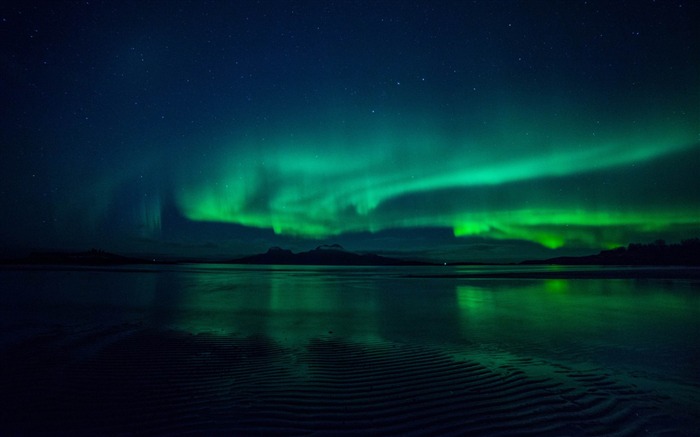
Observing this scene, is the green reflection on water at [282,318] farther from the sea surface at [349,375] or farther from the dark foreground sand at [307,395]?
the dark foreground sand at [307,395]

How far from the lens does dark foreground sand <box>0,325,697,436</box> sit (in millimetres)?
4836

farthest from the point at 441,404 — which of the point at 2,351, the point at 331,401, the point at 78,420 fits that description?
the point at 2,351

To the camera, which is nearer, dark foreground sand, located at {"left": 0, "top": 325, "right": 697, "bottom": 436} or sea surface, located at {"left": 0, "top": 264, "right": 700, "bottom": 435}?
dark foreground sand, located at {"left": 0, "top": 325, "right": 697, "bottom": 436}

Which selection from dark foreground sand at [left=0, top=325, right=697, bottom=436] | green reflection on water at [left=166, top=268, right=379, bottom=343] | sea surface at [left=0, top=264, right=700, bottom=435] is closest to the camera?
dark foreground sand at [left=0, top=325, right=697, bottom=436]

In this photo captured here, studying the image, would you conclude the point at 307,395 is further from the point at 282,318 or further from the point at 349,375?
the point at 282,318

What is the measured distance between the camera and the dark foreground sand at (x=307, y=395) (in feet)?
15.9

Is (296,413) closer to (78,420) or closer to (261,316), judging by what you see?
(78,420)

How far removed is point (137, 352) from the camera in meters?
8.74

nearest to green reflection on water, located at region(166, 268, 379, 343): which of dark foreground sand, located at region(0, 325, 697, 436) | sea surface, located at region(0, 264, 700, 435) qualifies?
sea surface, located at region(0, 264, 700, 435)

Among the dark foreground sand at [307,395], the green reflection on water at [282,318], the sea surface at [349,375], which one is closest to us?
the dark foreground sand at [307,395]

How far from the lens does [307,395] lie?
5945 millimetres

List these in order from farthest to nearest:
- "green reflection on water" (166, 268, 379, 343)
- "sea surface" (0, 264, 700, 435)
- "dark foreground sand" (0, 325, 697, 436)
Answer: "green reflection on water" (166, 268, 379, 343), "sea surface" (0, 264, 700, 435), "dark foreground sand" (0, 325, 697, 436)

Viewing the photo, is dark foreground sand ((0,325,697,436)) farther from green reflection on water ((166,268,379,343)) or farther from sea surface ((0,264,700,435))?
green reflection on water ((166,268,379,343))

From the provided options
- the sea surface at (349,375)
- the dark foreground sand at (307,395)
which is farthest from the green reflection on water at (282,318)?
the dark foreground sand at (307,395)
